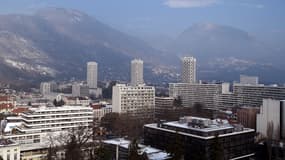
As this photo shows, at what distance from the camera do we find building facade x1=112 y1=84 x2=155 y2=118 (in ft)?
85.8

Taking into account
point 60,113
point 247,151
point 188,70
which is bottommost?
point 247,151

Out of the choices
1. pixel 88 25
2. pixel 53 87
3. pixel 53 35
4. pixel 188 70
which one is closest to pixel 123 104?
pixel 188 70

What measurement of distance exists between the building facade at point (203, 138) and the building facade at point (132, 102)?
9500 mm

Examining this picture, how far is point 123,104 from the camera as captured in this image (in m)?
26.4

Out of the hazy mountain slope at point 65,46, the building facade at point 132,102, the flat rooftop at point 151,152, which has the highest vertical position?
the hazy mountain slope at point 65,46

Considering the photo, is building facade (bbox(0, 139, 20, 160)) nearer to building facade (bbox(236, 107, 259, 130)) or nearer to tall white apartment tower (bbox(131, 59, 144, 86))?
building facade (bbox(236, 107, 259, 130))

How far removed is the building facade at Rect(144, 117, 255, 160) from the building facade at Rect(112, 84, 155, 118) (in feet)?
31.2

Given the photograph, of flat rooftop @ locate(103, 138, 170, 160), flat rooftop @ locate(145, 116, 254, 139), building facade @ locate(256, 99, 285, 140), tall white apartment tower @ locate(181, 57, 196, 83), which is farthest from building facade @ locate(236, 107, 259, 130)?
tall white apartment tower @ locate(181, 57, 196, 83)

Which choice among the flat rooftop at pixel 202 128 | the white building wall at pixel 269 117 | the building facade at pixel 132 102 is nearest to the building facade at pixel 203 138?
the flat rooftop at pixel 202 128

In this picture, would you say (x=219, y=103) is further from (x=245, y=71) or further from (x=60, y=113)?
(x=245, y=71)

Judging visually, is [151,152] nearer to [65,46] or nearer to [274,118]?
[274,118]

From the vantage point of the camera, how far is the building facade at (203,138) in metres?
14.2

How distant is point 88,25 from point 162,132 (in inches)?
4040

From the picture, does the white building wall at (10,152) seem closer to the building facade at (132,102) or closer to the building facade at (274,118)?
the building facade at (132,102)
